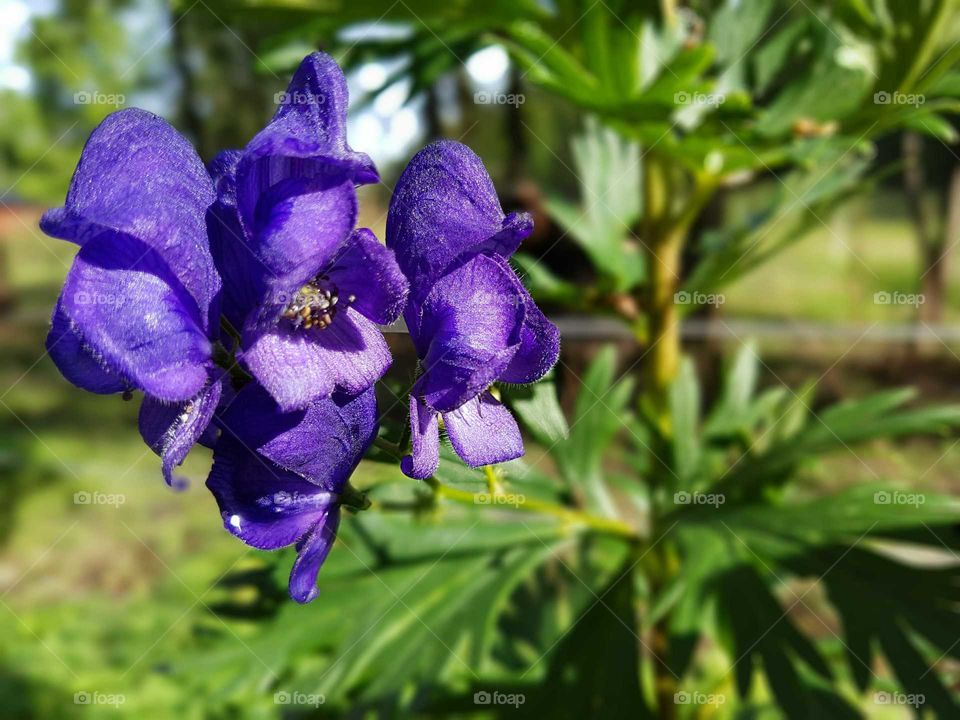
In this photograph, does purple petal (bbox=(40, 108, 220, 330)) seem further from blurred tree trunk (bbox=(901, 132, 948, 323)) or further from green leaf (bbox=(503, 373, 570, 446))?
blurred tree trunk (bbox=(901, 132, 948, 323))

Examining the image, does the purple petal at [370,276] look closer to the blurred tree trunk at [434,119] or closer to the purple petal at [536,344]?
the purple petal at [536,344]

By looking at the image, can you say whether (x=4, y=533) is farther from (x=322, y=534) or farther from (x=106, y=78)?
(x=322, y=534)

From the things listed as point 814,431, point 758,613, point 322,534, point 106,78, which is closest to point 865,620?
point 758,613

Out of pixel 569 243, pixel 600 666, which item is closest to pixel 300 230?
pixel 600 666
